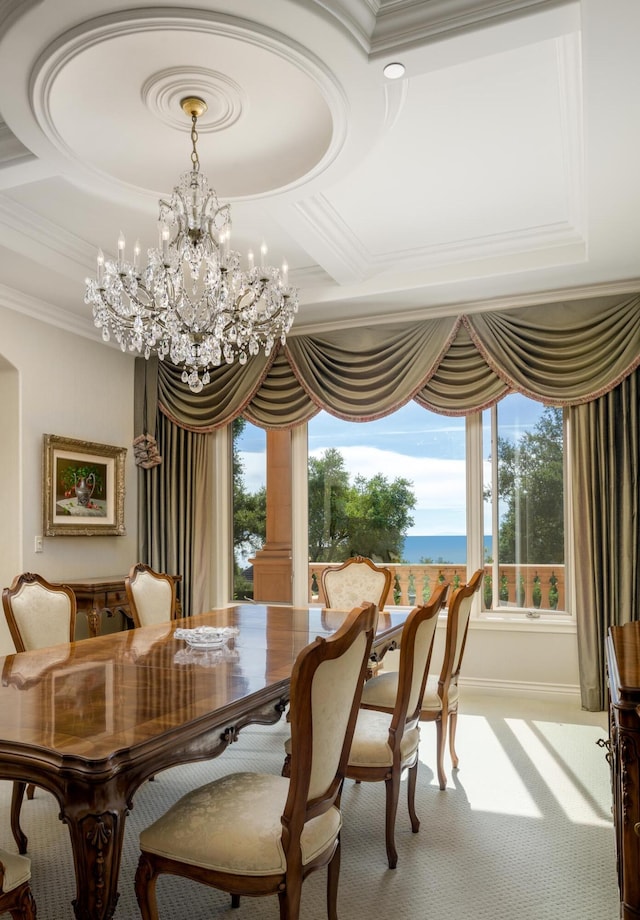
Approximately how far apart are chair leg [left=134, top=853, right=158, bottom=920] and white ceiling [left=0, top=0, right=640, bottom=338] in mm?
2442

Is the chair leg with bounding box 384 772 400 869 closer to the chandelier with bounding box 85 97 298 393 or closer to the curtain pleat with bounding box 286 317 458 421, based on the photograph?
the chandelier with bounding box 85 97 298 393

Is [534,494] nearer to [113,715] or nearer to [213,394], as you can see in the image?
[213,394]

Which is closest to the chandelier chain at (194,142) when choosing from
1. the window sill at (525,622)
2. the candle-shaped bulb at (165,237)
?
the candle-shaped bulb at (165,237)

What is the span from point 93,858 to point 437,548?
3897 millimetres

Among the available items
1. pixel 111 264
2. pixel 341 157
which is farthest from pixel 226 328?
pixel 341 157

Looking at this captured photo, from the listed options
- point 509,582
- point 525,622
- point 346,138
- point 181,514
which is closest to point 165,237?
point 346,138

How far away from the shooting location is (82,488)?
5.09m

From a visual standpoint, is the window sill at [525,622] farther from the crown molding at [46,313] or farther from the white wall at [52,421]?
the crown molding at [46,313]

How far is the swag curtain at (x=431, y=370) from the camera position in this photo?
4.46 metres

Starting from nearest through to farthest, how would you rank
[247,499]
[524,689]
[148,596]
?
[148,596]
[524,689]
[247,499]

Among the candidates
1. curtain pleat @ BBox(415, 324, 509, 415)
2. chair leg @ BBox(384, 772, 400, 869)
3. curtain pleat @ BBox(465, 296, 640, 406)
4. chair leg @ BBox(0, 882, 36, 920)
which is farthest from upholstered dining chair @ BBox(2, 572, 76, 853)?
curtain pleat @ BBox(465, 296, 640, 406)

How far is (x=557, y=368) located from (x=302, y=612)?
2.29 metres

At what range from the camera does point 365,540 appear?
534cm

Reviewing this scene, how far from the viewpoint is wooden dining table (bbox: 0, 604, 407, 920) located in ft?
5.06
